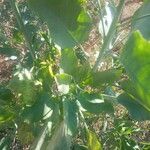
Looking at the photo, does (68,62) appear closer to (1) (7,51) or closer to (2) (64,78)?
(2) (64,78)

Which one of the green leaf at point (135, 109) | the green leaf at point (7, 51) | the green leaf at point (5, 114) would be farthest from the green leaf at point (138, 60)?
the green leaf at point (7, 51)

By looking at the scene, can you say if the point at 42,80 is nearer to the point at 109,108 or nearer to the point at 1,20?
the point at 109,108

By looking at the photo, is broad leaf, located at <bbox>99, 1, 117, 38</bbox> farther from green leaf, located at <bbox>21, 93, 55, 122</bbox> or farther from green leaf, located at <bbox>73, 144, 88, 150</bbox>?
green leaf, located at <bbox>73, 144, 88, 150</bbox>

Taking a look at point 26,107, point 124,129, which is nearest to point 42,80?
point 26,107

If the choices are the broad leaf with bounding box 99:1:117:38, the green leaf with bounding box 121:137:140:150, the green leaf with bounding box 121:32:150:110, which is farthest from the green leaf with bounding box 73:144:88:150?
the green leaf with bounding box 121:32:150:110

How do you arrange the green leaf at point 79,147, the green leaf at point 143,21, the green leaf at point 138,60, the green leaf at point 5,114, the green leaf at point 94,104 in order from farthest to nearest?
the green leaf at point 79,147 < the green leaf at point 5,114 < the green leaf at point 94,104 < the green leaf at point 143,21 < the green leaf at point 138,60

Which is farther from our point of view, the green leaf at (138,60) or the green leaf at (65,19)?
the green leaf at (65,19)

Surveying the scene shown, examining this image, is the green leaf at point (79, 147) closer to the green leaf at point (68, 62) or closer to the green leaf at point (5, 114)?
the green leaf at point (5, 114)
